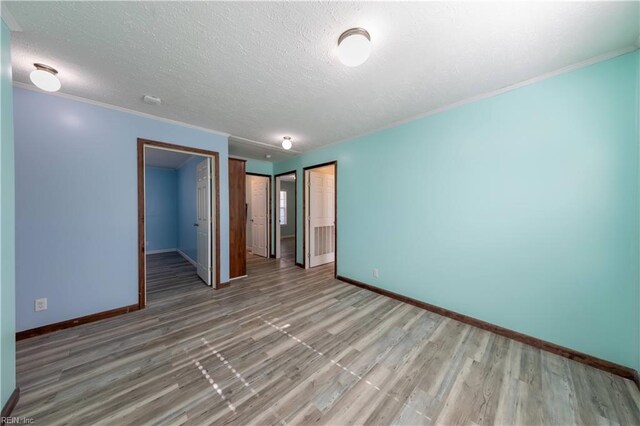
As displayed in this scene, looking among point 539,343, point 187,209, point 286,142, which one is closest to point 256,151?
point 286,142

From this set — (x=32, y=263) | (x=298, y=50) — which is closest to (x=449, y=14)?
(x=298, y=50)

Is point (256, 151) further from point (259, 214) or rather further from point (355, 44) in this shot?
point (355, 44)

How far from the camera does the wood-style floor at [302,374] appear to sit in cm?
136

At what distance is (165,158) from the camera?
5.02 metres

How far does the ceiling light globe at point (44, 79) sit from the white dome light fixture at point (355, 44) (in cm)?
243

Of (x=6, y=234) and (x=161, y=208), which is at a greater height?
(x=161, y=208)

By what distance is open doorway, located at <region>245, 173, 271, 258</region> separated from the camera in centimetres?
549

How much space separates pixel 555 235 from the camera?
1924 mm

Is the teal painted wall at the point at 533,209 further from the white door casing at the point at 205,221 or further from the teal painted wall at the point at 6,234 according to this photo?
the teal painted wall at the point at 6,234

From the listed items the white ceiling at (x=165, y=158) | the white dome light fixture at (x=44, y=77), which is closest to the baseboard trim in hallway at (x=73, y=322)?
the white dome light fixture at (x=44, y=77)

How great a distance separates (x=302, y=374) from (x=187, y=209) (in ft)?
16.9

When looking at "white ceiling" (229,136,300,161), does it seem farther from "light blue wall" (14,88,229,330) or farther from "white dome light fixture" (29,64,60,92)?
"white dome light fixture" (29,64,60,92)

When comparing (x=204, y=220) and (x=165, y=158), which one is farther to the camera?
(x=165, y=158)

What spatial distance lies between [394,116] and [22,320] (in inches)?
183
